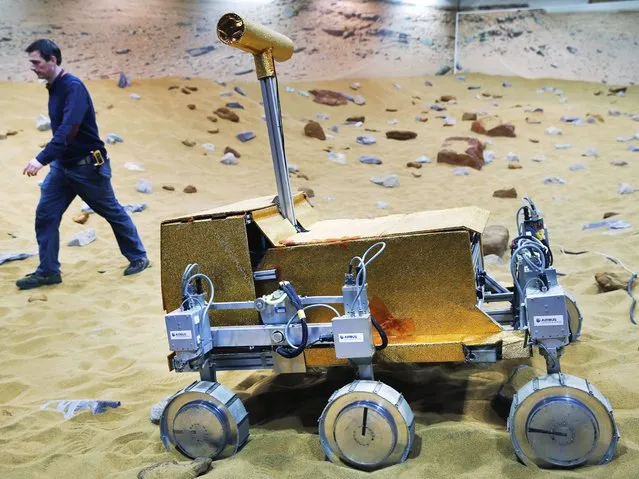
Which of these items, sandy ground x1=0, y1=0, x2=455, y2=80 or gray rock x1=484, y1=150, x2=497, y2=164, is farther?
sandy ground x1=0, y1=0, x2=455, y2=80

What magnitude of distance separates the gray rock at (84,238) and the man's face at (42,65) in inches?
65.5

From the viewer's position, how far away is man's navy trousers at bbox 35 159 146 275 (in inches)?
174

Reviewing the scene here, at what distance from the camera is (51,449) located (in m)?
2.37

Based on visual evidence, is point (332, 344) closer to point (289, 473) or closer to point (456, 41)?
point (289, 473)

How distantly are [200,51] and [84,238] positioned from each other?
5.48 m

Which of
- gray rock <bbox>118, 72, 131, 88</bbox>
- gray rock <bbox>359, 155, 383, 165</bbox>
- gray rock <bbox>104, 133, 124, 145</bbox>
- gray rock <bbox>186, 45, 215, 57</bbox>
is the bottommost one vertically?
gray rock <bbox>359, 155, 383, 165</bbox>

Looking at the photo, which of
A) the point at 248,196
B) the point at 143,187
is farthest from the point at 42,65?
the point at 248,196

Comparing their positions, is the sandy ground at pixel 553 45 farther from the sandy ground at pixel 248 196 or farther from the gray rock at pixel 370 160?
the gray rock at pixel 370 160

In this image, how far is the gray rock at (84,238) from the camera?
5.55 metres

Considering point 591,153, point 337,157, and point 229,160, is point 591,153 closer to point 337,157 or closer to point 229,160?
point 337,157

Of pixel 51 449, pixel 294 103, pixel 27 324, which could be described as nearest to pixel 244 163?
pixel 294 103

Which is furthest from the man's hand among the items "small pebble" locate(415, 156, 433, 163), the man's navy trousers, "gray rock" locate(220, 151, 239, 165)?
"small pebble" locate(415, 156, 433, 163)

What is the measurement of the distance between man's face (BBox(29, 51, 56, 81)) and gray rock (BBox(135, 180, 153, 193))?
8.35 ft

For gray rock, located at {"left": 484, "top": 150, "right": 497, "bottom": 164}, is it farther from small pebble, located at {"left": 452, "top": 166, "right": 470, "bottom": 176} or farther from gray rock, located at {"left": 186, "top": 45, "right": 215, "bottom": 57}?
gray rock, located at {"left": 186, "top": 45, "right": 215, "bottom": 57}
